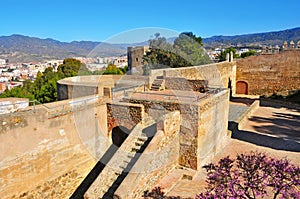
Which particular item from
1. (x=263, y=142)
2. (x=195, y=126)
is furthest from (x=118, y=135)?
(x=263, y=142)

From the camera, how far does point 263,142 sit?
37.4 feet

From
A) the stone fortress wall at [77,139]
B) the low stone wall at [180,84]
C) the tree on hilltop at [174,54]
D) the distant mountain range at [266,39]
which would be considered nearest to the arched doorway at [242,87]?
the tree on hilltop at [174,54]

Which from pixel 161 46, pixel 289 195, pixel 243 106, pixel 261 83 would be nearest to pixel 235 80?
pixel 261 83

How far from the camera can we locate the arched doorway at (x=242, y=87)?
927 inches

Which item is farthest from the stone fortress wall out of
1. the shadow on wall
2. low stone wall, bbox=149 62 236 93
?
low stone wall, bbox=149 62 236 93

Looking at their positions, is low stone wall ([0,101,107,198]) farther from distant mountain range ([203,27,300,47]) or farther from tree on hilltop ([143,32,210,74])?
distant mountain range ([203,27,300,47])

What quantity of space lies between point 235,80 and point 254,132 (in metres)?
11.7

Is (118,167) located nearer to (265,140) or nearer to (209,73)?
(265,140)

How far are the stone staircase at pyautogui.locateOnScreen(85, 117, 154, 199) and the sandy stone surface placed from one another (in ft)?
3.63

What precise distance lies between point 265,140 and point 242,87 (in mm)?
12789

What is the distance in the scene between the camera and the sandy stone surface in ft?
24.3

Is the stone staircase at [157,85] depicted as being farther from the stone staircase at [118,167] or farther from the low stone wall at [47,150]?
the stone staircase at [118,167]

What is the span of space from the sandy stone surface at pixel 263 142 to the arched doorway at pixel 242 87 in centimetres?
538

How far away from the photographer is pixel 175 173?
7.96 m
